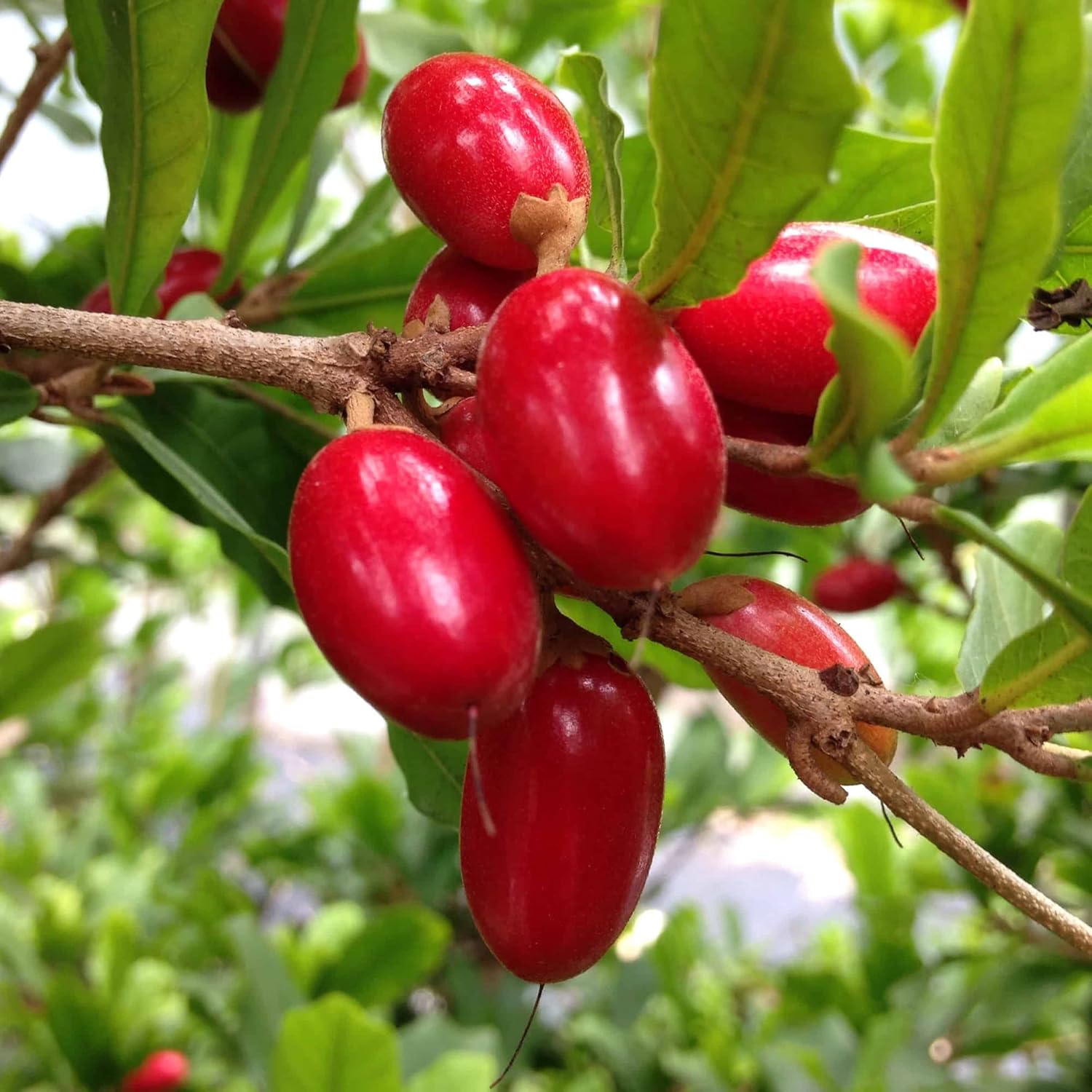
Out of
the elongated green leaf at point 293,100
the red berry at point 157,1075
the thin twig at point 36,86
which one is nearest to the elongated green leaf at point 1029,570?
the elongated green leaf at point 293,100

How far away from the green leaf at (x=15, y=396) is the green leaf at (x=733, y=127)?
41cm

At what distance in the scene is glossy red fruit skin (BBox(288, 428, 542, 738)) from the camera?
1.09 ft

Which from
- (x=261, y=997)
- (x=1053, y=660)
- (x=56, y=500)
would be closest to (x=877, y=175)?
(x=1053, y=660)

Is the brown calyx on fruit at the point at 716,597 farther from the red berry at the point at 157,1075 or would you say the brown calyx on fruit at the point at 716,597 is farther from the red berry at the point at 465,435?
the red berry at the point at 157,1075

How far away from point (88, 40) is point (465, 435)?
0.42m

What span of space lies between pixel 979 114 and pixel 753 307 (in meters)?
0.10

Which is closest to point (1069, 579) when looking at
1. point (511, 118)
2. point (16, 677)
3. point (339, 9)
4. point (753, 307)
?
point (753, 307)

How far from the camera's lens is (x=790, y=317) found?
397mm

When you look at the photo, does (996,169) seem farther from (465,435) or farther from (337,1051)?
(337,1051)

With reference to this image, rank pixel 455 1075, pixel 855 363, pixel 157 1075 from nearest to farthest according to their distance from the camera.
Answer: pixel 855 363
pixel 455 1075
pixel 157 1075

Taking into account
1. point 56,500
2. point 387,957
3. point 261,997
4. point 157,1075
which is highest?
point 56,500

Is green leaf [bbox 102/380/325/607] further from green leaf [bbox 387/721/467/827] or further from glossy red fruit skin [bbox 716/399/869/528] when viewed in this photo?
glossy red fruit skin [bbox 716/399/869/528]

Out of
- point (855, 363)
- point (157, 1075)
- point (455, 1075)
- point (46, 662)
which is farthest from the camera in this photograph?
point (157, 1075)

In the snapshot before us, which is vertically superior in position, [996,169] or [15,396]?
[996,169]
